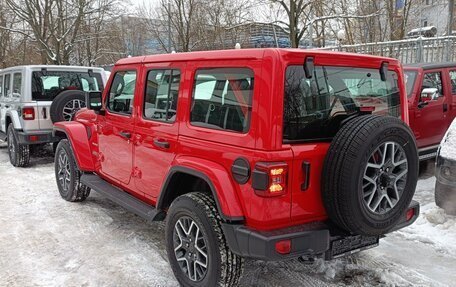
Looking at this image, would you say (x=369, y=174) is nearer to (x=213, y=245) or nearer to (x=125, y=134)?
(x=213, y=245)

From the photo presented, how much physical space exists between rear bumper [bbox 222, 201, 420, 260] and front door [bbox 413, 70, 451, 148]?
13.8 feet

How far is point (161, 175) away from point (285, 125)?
136 centimetres

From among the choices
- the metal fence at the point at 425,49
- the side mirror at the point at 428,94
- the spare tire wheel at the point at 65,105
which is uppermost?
the metal fence at the point at 425,49

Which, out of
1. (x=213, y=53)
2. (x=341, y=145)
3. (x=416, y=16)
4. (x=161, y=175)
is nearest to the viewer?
(x=341, y=145)

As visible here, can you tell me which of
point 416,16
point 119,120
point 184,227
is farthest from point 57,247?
point 416,16

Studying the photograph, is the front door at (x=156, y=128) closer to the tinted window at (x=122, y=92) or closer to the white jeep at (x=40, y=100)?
the tinted window at (x=122, y=92)

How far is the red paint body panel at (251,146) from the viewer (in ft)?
9.23

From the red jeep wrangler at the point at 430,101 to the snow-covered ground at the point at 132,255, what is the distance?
4.56 ft

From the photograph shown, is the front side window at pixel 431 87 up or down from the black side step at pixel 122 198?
up

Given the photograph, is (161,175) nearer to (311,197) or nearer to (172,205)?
(172,205)

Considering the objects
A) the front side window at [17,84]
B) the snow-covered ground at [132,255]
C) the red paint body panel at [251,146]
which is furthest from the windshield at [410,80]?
the front side window at [17,84]

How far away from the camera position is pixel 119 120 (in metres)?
4.52

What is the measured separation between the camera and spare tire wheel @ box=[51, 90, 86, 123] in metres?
7.34

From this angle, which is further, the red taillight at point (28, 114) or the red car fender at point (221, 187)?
the red taillight at point (28, 114)
